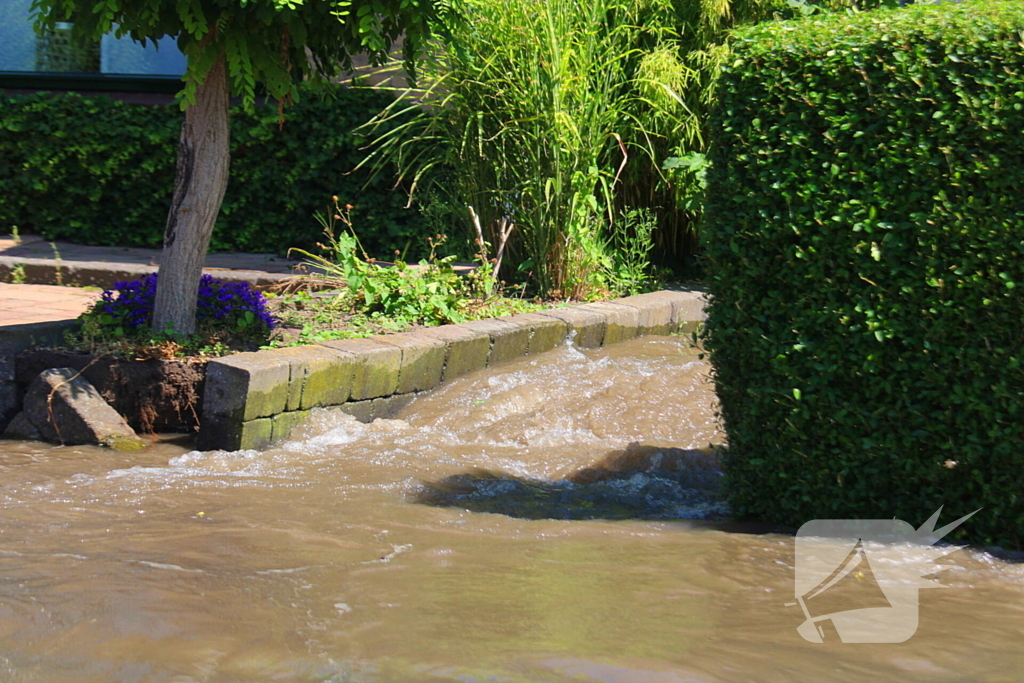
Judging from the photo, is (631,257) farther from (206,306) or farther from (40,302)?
(40,302)

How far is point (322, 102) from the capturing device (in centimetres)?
854

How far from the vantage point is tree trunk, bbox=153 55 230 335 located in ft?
16.1

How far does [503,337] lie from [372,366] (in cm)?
101

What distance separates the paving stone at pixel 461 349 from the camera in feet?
17.8

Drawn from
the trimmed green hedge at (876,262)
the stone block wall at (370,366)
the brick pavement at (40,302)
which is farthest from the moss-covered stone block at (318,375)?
the trimmed green hedge at (876,262)

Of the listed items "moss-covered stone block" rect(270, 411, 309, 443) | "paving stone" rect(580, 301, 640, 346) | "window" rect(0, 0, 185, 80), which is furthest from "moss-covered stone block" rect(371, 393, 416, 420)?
"window" rect(0, 0, 185, 80)

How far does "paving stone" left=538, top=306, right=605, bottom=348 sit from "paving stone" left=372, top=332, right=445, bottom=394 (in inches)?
41.5

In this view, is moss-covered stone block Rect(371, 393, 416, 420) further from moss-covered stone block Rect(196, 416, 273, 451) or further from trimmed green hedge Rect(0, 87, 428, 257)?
trimmed green hedge Rect(0, 87, 428, 257)

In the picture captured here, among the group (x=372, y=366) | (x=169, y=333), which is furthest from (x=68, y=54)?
(x=372, y=366)

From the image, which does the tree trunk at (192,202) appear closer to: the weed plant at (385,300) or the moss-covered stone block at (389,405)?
the weed plant at (385,300)

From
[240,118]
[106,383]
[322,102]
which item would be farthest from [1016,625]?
→ [240,118]

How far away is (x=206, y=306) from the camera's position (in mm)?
5273

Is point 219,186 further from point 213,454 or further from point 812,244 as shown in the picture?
point 812,244

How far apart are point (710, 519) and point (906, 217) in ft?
4.18
